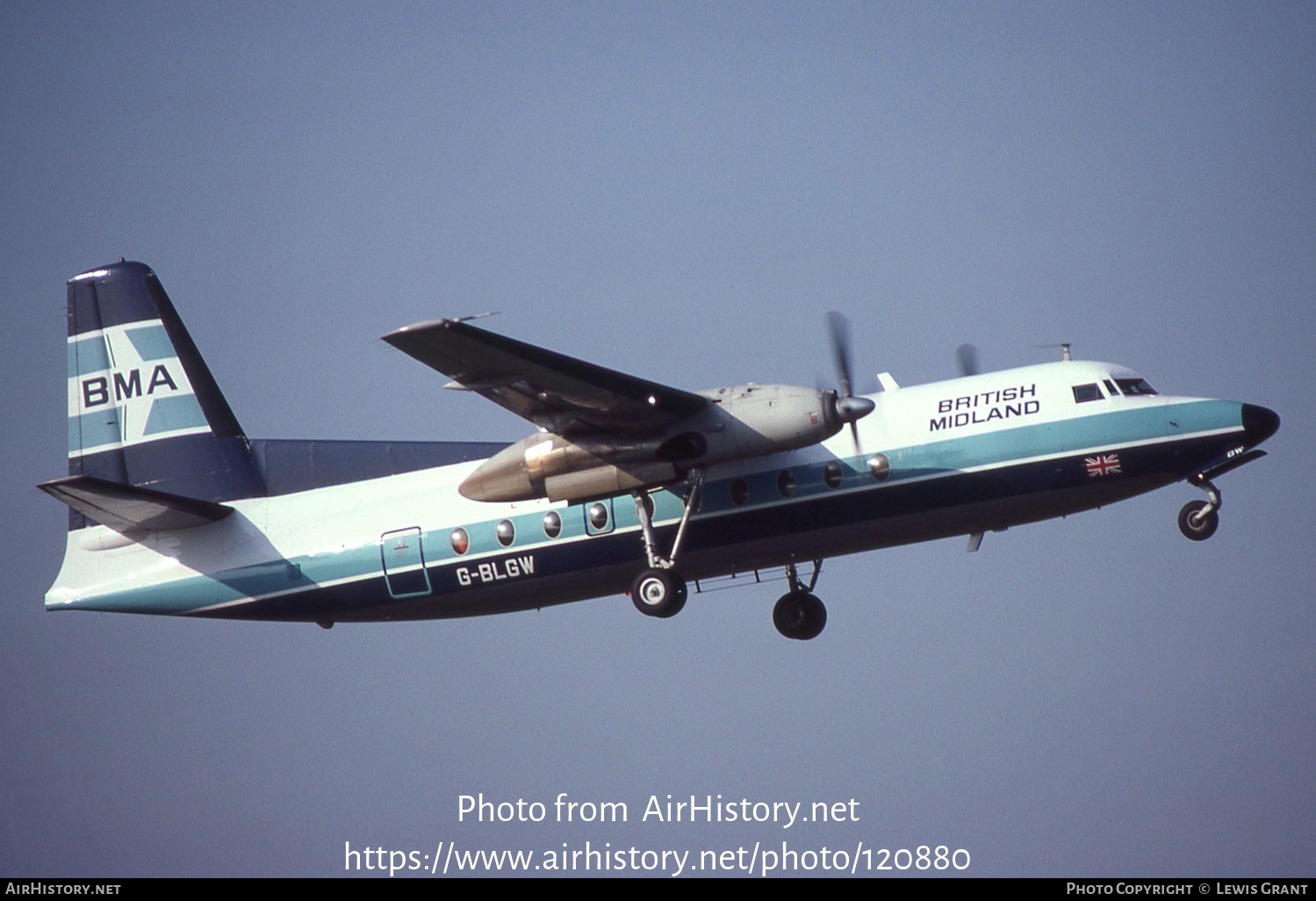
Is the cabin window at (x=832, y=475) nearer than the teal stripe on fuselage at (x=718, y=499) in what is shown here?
No

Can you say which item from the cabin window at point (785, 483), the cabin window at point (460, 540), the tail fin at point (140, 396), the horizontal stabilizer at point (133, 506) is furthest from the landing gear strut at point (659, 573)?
the tail fin at point (140, 396)

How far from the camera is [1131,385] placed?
18344mm

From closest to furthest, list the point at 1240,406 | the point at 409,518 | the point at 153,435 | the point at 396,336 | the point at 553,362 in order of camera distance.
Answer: the point at 396,336 < the point at 553,362 < the point at 1240,406 < the point at 409,518 < the point at 153,435

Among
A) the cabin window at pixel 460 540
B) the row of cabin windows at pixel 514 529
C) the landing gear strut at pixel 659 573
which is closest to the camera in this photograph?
the landing gear strut at pixel 659 573

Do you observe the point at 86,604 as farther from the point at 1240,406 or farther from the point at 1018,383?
the point at 1240,406

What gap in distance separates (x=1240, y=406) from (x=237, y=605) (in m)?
13.9

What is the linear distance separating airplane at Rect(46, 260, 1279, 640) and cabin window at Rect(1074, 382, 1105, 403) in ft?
0.08

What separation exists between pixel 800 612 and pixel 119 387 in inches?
437

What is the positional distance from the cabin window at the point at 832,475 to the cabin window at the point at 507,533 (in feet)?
14.2

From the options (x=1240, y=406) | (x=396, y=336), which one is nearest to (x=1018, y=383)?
(x=1240, y=406)

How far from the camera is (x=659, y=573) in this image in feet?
60.6

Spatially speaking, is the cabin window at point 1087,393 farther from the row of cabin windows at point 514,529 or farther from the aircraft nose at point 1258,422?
the row of cabin windows at point 514,529

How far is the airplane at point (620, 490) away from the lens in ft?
58.5

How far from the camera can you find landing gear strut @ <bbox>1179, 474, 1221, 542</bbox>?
1856 centimetres
